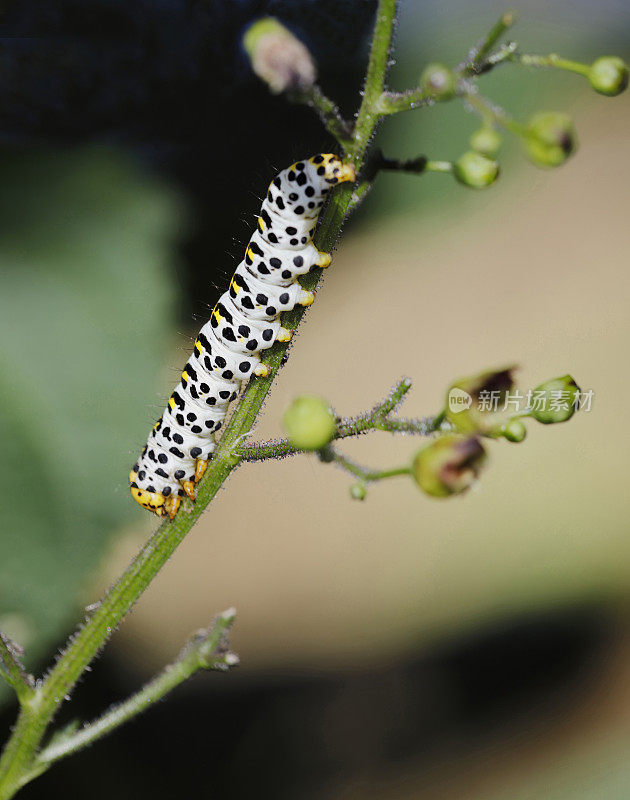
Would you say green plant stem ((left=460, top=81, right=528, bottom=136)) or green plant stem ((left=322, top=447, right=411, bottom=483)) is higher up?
green plant stem ((left=460, top=81, right=528, bottom=136))

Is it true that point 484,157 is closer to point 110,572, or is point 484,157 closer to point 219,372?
point 219,372

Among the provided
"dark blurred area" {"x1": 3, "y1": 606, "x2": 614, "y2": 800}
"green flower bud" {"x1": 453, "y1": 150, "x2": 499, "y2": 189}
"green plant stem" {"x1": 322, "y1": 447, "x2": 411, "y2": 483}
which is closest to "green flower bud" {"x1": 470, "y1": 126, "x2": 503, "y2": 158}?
"green flower bud" {"x1": 453, "y1": 150, "x2": 499, "y2": 189}

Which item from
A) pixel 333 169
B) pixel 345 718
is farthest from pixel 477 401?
pixel 345 718

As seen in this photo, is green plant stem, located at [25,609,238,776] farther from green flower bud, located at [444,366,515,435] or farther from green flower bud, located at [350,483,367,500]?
green flower bud, located at [444,366,515,435]

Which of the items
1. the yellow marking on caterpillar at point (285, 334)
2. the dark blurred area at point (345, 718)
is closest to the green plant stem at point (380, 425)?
the yellow marking on caterpillar at point (285, 334)

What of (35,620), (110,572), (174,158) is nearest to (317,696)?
(110,572)
